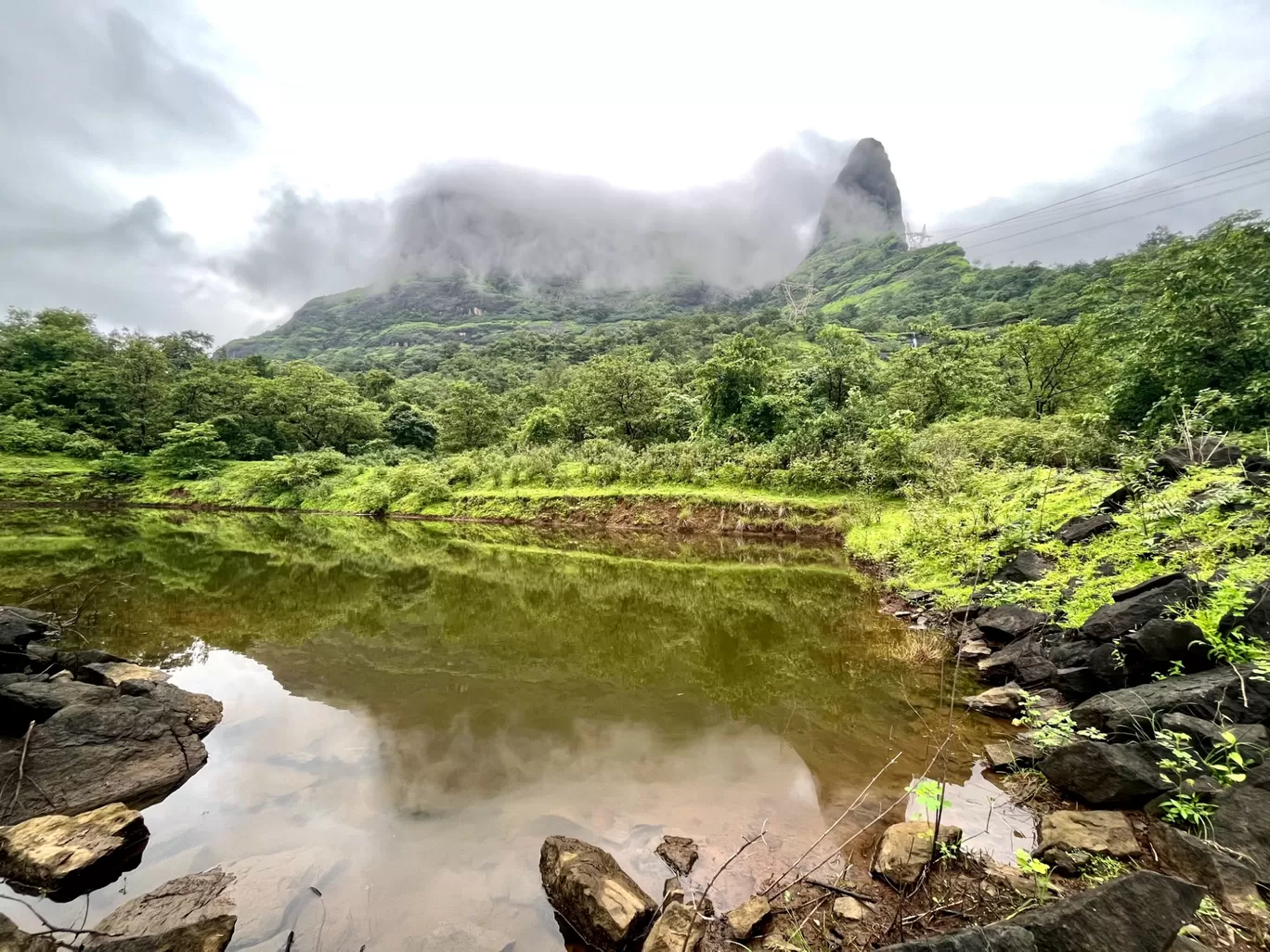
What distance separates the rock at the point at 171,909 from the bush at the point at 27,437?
47958 millimetres

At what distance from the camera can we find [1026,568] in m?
8.99

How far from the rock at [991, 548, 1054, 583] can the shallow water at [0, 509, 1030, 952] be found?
2.21 metres

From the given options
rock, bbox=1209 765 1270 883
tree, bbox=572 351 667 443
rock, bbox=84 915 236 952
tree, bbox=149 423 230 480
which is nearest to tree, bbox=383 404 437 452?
tree, bbox=149 423 230 480

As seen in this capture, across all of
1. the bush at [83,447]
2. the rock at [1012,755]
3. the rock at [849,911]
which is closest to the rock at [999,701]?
the rock at [1012,755]

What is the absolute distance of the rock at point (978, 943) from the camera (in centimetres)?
223

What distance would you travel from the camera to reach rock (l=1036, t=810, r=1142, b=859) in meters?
3.51

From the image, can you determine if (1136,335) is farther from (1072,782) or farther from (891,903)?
(891,903)

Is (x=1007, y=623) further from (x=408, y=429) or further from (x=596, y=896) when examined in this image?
(x=408, y=429)

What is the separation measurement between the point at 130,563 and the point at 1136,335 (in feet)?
97.7

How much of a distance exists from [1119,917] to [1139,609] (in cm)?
456

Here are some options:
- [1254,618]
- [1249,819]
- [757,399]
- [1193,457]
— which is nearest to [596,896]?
[1249,819]

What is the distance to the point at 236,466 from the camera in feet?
125

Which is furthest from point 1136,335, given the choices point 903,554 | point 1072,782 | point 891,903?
point 891,903

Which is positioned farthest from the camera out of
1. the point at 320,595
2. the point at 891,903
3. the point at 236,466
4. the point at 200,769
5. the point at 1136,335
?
the point at 236,466
